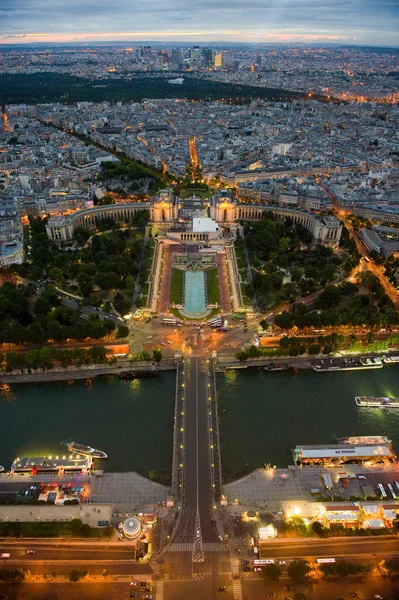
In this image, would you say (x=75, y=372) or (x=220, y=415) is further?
(x=75, y=372)

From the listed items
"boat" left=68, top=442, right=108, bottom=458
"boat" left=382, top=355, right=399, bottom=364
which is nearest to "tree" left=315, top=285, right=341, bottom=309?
"boat" left=382, top=355, right=399, bottom=364

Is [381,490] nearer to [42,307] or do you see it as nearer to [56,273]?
[42,307]

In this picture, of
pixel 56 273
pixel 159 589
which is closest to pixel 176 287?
pixel 56 273

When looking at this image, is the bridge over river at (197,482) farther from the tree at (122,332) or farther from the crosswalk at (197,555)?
the tree at (122,332)

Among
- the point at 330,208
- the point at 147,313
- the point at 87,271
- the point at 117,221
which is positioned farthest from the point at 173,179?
the point at 147,313

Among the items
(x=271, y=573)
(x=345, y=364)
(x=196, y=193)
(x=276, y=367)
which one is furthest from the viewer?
(x=196, y=193)

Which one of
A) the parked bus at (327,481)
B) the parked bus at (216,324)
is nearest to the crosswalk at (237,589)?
the parked bus at (327,481)

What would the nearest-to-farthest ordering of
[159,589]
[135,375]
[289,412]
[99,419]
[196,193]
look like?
[159,589]
[99,419]
[289,412]
[135,375]
[196,193]

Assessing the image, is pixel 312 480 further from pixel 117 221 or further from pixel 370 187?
pixel 370 187
